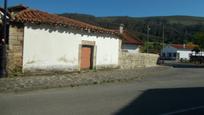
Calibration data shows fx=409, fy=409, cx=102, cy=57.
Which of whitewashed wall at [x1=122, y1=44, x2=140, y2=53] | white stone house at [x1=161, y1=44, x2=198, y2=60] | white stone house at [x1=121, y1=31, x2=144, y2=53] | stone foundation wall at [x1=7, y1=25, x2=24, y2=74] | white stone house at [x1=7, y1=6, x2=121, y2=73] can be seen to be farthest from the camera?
white stone house at [x1=161, y1=44, x2=198, y2=60]

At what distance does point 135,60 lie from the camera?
34.7 m

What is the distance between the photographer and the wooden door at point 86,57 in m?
26.7

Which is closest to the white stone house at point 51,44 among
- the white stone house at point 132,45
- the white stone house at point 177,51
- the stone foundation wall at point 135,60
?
the stone foundation wall at point 135,60

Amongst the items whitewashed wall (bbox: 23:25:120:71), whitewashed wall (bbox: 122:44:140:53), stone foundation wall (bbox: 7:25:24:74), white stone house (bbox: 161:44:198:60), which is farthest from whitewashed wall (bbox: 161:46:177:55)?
stone foundation wall (bbox: 7:25:24:74)

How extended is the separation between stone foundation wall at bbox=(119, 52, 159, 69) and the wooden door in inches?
195

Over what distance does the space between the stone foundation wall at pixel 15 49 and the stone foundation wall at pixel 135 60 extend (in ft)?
39.7

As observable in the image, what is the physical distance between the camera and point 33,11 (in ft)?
79.7

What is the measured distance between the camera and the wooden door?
26.7 meters

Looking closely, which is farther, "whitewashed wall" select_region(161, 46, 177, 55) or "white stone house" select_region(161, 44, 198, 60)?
"whitewashed wall" select_region(161, 46, 177, 55)

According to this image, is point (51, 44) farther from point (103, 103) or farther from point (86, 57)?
point (103, 103)

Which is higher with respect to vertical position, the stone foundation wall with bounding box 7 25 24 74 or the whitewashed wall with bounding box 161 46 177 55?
the whitewashed wall with bounding box 161 46 177 55

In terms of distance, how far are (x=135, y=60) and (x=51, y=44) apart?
504 inches

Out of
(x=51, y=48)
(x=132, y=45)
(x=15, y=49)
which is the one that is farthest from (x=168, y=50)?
(x=15, y=49)

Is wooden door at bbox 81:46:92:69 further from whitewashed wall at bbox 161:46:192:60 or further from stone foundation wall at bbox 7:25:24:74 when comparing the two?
whitewashed wall at bbox 161:46:192:60
